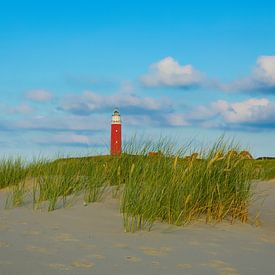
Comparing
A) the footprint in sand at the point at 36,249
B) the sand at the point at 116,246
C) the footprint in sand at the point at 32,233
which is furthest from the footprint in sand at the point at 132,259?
the footprint in sand at the point at 32,233

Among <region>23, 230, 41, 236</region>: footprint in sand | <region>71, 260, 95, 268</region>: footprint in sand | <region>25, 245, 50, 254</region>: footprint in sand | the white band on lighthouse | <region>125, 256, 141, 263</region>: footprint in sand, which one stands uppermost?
the white band on lighthouse

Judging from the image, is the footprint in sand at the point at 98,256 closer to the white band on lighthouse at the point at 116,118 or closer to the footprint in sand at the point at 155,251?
the footprint in sand at the point at 155,251

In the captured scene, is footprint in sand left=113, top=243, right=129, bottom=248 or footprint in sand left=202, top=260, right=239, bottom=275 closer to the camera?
footprint in sand left=202, top=260, right=239, bottom=275

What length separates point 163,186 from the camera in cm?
645

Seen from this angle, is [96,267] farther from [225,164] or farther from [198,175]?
[225,164]

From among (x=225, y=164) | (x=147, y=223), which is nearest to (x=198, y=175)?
(x=225, y=164)

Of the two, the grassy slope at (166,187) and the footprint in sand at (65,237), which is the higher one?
the grassy slope at (166,187)

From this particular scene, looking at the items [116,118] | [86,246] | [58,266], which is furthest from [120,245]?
[116,118]

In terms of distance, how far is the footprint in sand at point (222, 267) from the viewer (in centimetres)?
427

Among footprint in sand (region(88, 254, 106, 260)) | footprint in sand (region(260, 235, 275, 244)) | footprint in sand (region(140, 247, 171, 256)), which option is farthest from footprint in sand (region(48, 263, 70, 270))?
footprint in sand (region(260, 235, 275, 244))

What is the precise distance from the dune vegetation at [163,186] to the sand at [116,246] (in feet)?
0.68

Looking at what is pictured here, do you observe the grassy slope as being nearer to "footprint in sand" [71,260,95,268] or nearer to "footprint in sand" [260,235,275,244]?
"footprint in sand" [260,235,275,244]

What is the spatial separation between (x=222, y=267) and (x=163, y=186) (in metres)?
2.12

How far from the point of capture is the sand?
4.25m
